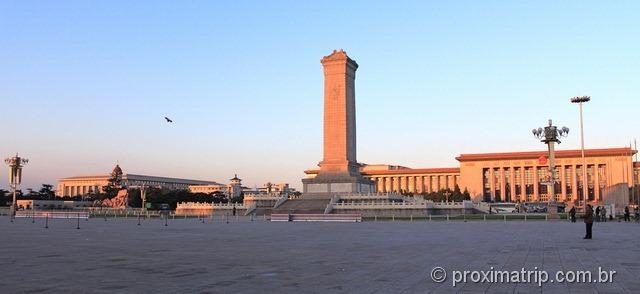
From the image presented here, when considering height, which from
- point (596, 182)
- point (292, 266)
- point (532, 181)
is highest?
point (532, 181)

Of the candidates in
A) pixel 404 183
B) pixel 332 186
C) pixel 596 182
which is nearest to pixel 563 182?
pixel 596 182

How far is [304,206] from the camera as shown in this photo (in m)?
80.8

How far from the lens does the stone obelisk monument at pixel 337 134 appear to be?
8919cm

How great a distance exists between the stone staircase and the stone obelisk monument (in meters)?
4.23

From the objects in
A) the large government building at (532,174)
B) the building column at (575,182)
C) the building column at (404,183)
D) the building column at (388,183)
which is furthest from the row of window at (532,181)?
the building column at (388,183)

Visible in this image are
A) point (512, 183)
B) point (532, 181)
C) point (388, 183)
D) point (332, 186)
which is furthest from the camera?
point (388, 183)

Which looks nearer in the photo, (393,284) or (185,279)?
(393,284)

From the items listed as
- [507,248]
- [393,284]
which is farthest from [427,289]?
[507,248]

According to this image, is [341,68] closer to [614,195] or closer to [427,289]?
[614,195]

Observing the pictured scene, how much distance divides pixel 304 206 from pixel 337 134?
46.8 feet

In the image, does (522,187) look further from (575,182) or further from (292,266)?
(292,266)

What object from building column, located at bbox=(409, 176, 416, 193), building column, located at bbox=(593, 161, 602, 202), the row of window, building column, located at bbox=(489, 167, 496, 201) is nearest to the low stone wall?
the row of window

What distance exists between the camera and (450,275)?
41.2ft

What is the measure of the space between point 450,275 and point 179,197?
121721mm
